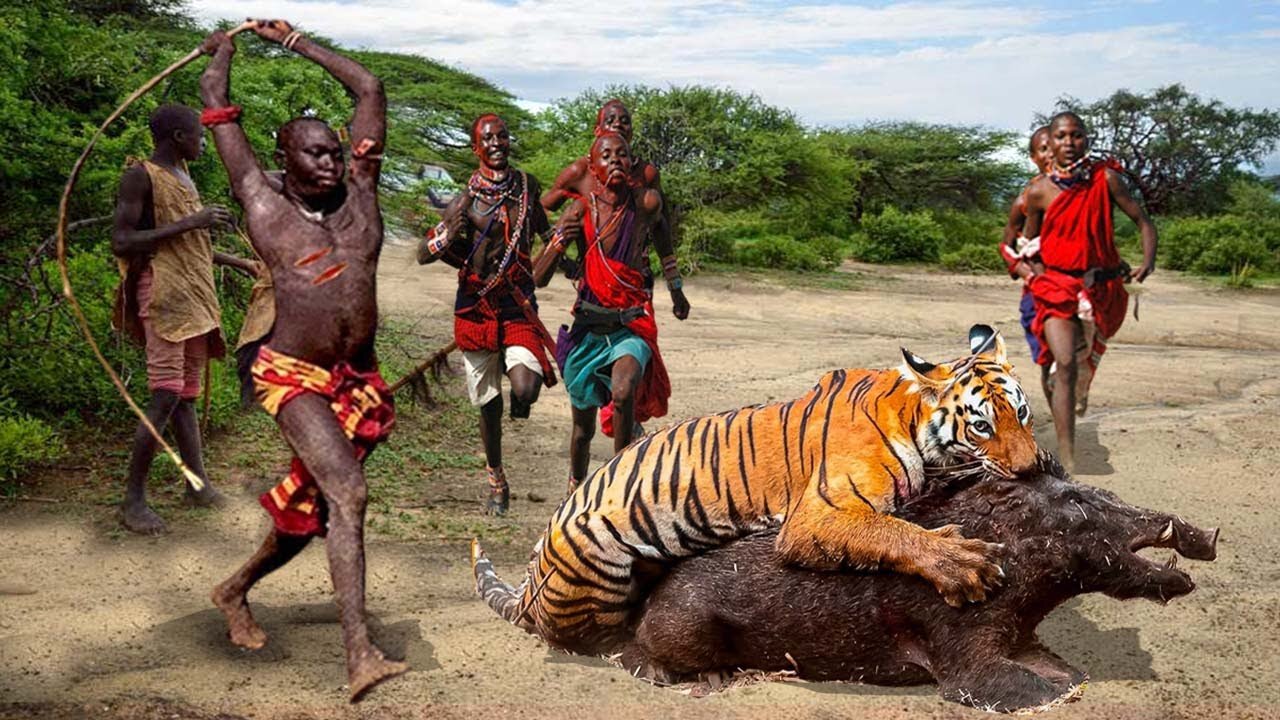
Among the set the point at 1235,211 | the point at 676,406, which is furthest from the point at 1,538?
the point at 1235,211

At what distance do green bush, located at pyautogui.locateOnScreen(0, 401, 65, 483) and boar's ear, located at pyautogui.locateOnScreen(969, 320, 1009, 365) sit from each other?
5.06 metres

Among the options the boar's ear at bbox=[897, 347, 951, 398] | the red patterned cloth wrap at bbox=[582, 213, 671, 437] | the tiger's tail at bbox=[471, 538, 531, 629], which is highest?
the boar's ear at bbox=[897, 347, 951, 398]

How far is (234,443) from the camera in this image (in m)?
8.12

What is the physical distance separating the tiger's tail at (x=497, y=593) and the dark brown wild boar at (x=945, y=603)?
69 cm

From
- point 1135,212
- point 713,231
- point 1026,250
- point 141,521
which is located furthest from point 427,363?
point 713,231

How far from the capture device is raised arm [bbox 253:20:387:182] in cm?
342

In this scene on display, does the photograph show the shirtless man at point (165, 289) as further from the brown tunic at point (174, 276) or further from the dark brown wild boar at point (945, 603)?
the dark brown wild boar at point (945, 603)

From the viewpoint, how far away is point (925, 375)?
434cm

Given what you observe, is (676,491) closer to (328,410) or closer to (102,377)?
(328,410)

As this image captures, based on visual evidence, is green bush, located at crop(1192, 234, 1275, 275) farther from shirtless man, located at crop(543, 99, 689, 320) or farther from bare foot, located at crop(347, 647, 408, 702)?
bare foot, located at crop(347, 647, 408, 702)

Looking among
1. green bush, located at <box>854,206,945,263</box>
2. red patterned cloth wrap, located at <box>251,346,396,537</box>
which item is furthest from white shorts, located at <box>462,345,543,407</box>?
green bush, located at <box>854,206,945,263</box>

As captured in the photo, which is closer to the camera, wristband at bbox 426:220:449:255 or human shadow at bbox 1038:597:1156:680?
human shadow at bbox 1038:597:1156:680

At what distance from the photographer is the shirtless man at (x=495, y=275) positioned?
6746 millimetres

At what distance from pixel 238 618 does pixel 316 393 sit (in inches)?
52.5
